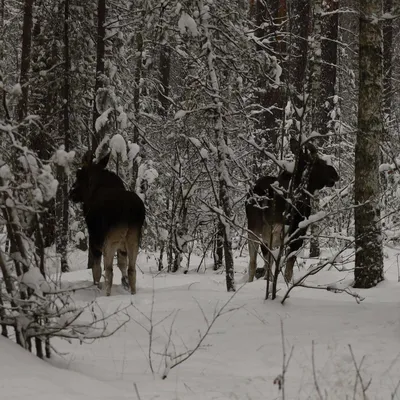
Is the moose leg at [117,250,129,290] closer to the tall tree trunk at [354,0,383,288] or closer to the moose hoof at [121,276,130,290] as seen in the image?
the moose hoof at [121,276,130,290]

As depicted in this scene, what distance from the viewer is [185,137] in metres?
10.3

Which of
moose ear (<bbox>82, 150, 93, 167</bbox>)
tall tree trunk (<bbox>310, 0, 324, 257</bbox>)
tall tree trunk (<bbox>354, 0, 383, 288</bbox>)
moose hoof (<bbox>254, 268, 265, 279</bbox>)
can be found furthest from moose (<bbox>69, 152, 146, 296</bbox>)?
tall tree trunk (<bbox>310, 0, 324, 257</bbox>)

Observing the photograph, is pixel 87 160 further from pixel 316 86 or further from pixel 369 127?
pixel 316 86

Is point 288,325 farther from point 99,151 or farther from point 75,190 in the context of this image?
point 99,151

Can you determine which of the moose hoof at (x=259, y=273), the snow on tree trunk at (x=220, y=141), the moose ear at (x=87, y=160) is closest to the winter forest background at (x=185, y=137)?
the snow on tree trunk at (x=220, y=141)

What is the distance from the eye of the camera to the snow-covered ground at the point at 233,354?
447cm

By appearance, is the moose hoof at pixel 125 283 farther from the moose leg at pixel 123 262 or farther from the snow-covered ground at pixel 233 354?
the snow-covered ground at pixel 233 354

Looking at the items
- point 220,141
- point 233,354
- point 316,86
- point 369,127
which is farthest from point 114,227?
point 316,86

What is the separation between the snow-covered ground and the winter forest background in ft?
0.59

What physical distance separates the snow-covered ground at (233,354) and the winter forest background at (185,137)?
0.59 feet

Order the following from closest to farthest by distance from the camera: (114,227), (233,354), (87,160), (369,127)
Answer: (233,354) → (369,127) → (114,227) → (87,160)

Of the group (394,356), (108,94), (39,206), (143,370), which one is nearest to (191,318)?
(143,370)

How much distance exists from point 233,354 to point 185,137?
16.5ft

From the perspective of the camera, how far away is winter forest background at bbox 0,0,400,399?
4973 millimetres
